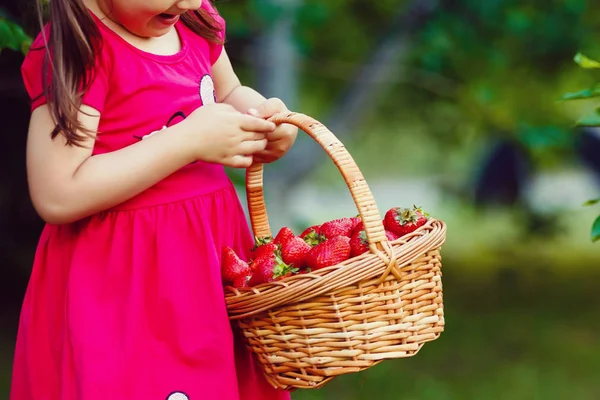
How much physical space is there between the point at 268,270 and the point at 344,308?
0.16m

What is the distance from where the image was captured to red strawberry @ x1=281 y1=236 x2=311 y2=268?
172 cm

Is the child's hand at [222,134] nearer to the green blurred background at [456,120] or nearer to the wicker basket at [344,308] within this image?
the wicker basket at [344,308]

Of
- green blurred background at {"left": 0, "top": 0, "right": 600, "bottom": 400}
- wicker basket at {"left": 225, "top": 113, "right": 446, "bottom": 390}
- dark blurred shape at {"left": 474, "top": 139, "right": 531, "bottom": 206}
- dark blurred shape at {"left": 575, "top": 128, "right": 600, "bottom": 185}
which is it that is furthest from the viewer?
dark blurred shape at {"left": 474, "top": 139, "right": 531, "bottom": 206}

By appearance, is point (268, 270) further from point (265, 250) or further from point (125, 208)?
point (125, 208)

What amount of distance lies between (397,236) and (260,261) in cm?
29

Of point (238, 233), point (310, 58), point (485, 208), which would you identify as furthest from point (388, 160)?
point (238, 233)

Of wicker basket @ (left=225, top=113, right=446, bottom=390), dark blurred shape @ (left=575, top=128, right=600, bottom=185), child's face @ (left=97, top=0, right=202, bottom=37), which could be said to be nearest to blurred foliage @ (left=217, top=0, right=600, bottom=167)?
dark blurred shape @ (left=575, top=128, right=600, bottom=185)

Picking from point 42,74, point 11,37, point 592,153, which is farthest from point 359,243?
point 592,153

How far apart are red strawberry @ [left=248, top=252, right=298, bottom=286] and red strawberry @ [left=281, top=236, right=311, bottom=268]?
0.03 m

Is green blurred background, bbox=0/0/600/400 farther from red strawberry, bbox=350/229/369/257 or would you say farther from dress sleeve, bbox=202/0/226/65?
red strawberry, bbox=350/229/369/257

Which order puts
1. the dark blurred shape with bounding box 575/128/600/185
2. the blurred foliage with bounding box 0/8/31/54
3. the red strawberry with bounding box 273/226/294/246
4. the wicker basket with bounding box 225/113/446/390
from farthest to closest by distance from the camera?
1. the dark blurred shape with bounding box 575/128/600/185
2. the blurred foliage with bounding box 0/8/31/54
3. the red strawberry with bounding box 273/226/294/246
4. the wicker basket with bounding box 225/113/446/390

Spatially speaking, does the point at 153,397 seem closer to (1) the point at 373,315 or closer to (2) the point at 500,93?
(1) the point at 373,315

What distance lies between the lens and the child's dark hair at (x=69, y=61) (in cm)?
159

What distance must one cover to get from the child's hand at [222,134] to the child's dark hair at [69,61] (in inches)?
7.5
